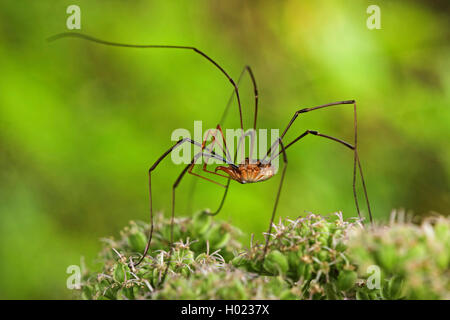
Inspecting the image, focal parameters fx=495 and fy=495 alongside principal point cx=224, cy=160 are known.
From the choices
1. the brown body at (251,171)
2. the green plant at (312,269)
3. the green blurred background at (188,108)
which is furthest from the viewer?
the green blurred background at (188,108)

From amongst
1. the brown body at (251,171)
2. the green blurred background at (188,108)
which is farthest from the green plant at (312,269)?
the green blurred background at (188,108)

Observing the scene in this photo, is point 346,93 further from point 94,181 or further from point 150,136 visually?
point 94,181

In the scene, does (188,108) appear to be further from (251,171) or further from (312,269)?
(312,269)

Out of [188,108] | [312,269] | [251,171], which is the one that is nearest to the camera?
[312,269]

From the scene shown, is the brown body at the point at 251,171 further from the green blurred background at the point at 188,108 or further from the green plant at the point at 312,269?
the green blurred background at the point at 188,108

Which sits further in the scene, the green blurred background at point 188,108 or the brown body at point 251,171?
the green blurred background at point 188,108

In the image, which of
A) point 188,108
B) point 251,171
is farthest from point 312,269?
point 188,108
